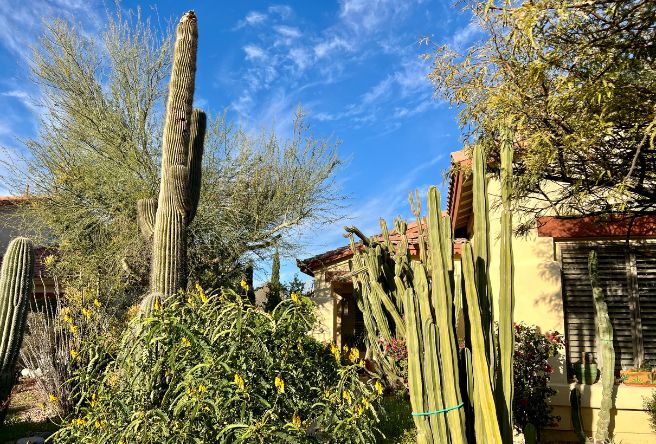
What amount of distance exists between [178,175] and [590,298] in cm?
647

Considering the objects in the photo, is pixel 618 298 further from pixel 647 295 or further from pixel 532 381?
pixel 532 381

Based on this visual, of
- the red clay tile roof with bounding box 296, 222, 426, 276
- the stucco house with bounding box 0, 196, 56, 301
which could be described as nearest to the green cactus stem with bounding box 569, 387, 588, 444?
the red clay tile roof with bounding box 296, 222, 426, 276

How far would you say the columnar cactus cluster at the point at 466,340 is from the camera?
3.71 m

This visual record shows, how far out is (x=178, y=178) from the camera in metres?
8.24

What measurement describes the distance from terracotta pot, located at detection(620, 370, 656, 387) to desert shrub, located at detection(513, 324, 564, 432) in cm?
104

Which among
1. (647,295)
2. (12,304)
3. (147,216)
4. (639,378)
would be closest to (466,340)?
(639,378)

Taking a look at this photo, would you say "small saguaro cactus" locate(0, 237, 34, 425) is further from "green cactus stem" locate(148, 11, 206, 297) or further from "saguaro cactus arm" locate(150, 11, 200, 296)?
"saguaro cactus arm" locate(150, 11, 200, 296)

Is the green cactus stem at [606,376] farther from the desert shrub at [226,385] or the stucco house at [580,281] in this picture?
the desert shrub at [226,385]

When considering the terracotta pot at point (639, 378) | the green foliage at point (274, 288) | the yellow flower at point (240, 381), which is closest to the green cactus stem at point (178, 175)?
the yellow flower at point (240, 381)

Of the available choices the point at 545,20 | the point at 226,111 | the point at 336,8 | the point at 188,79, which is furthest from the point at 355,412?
the point at 226,111

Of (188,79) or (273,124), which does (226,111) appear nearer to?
(273,124)

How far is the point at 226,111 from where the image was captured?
14.6 metres

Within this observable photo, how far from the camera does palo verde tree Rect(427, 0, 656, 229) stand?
4.81 metres

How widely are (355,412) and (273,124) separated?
39.8 feet
